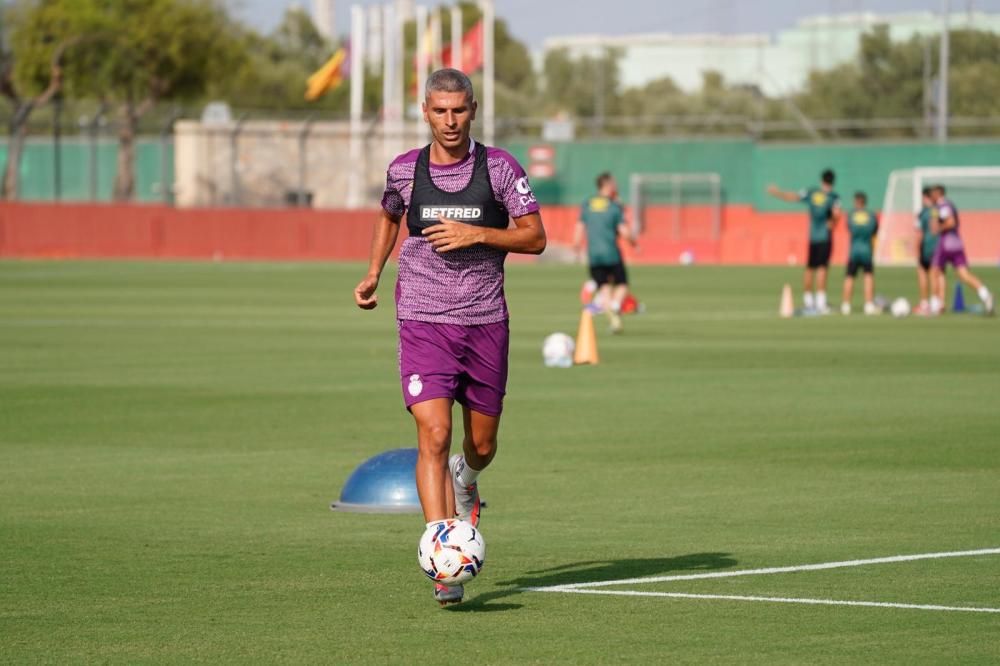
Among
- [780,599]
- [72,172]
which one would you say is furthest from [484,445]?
[72,172]

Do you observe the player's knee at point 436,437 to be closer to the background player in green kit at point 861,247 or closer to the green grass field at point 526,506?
the green grass field at point 526,506

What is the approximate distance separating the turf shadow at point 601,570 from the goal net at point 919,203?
168 ft

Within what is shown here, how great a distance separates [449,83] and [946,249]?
27416 millimetres

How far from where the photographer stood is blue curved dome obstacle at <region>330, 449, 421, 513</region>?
11.1 meters

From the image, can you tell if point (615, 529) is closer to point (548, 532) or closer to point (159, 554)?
point (548, 532)

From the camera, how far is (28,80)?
8319 centimetres

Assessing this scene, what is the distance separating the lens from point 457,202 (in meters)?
8.26

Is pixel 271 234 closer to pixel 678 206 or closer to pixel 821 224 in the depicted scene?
pixel 678 206

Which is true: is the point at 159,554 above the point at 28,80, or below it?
below

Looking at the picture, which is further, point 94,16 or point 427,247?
point 94,16

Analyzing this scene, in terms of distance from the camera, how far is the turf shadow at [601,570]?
8523 mm

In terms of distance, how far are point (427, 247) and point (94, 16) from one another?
252ft

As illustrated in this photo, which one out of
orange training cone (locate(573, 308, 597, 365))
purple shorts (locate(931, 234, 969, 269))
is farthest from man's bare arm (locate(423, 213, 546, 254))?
purple shorts (locate(931, 234, 969, 269))

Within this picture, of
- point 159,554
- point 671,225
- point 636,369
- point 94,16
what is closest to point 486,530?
point 159,554
